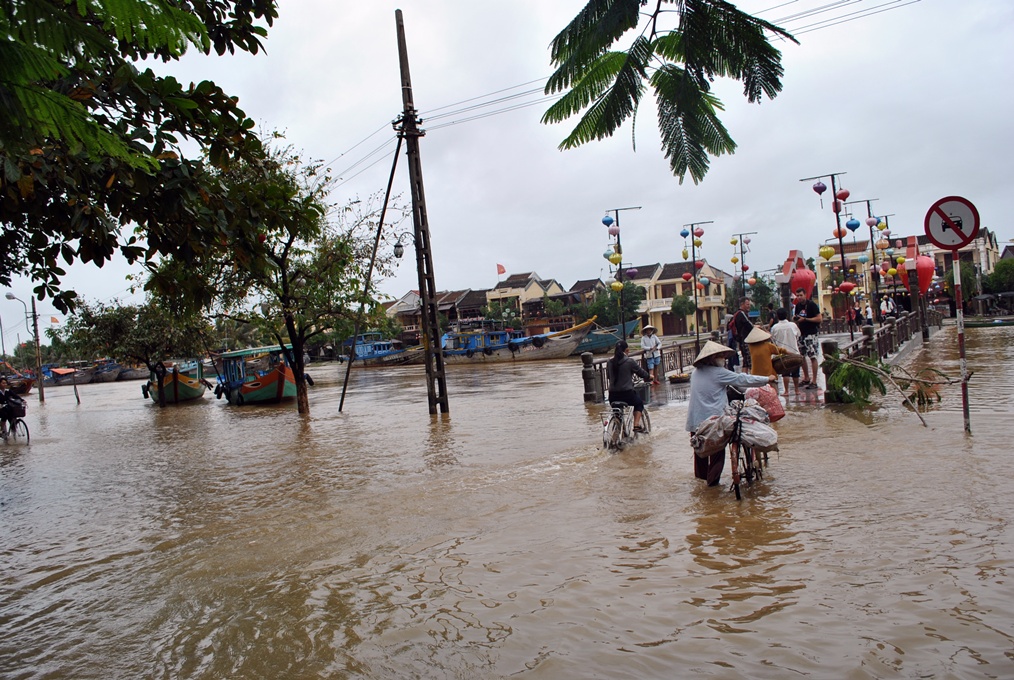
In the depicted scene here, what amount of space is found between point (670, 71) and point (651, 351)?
14.0 m

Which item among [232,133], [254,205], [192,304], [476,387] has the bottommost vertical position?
[476,387]

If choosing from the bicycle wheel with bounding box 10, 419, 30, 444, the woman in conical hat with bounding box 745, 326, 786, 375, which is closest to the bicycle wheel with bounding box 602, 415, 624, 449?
the woman in conical hat with bounding box 745, 326, 786, 375

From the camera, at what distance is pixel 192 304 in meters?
5.47

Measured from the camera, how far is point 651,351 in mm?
17766

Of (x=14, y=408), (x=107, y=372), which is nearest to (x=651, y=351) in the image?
(x=14, y=408)

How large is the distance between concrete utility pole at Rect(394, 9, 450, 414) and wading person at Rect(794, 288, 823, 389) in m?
8.00

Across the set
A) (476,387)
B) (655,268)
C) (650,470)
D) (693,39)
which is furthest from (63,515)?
(655,268)

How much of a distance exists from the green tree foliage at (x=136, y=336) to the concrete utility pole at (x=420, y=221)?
19.9 metres

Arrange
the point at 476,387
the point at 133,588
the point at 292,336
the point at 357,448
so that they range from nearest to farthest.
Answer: the point at 133,588, the point at 357,448, the point at 292,336, the point at 476,387

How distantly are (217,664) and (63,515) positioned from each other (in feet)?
22.0

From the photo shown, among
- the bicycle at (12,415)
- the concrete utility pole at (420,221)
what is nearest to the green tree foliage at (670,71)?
the concrete utility pole at (420,221)

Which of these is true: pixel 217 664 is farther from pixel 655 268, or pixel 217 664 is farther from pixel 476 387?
pixel 655 268

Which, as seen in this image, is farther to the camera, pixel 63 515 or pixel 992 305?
pixel 992 305

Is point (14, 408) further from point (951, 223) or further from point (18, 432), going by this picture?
point (951, 223)
